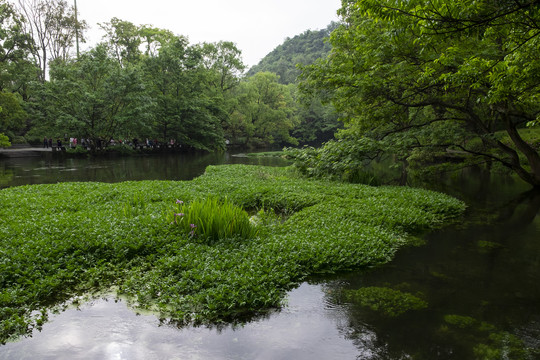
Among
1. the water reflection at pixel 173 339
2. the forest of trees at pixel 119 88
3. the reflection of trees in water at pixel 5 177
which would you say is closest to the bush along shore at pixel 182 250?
the water reflection at pixel 173 339

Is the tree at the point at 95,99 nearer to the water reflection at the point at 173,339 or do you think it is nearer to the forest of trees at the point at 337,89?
the forest of trees at the point at 337,89

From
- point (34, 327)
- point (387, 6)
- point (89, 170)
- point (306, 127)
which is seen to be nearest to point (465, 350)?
point (387, 6)

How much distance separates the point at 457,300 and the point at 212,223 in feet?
13.8

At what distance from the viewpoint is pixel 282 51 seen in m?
126

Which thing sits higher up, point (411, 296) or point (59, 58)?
point (59, 58)

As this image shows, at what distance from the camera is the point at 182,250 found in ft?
18.9

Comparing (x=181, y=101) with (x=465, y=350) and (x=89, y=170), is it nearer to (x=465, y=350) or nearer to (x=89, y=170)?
(x=89, y=170)

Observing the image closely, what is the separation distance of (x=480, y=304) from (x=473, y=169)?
894 inches

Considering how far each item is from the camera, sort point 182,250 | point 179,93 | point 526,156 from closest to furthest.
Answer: point 182,250
point 526,156
point 179,93

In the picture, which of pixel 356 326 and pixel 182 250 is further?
pixel 182 250

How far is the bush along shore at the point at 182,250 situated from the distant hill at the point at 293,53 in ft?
300

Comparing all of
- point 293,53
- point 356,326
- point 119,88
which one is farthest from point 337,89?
point 293,53

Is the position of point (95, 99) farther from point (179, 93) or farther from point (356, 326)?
point (356, 326)

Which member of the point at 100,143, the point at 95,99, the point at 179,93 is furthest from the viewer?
the point at 179,93
